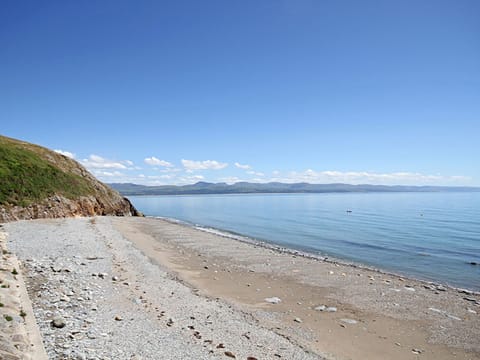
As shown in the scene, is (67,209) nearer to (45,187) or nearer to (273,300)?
(45,187)

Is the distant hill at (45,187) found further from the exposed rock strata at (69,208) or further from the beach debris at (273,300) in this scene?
the beach debris at (273,300)

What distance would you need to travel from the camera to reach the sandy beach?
8.95 metres

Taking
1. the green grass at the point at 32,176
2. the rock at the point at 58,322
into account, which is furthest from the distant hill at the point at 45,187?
the rock at the point at 58,322

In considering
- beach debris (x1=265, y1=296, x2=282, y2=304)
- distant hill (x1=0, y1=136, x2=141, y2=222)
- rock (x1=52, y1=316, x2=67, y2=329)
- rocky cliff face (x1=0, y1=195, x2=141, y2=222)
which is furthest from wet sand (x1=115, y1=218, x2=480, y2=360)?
distant hill (x1=0, y1=136, x2=141, y2=222)

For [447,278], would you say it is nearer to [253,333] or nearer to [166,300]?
[253,333]

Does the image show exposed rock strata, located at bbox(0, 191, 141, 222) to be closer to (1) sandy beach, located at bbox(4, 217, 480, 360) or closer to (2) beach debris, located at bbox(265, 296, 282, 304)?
(1) sandy beach, located at bbox(4, 217, 480, 360)

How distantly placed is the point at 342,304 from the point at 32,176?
143ft

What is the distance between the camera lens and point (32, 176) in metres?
43.0

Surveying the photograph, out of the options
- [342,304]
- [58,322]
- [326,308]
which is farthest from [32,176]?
[342,304]

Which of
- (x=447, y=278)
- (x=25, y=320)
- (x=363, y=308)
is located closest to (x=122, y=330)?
(x=25, y=320)

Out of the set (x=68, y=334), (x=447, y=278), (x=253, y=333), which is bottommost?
(x=447, y=278)

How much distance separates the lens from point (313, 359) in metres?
9.02

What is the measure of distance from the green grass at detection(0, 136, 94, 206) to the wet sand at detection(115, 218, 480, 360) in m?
23.6

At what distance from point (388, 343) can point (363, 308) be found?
11.5 feet
